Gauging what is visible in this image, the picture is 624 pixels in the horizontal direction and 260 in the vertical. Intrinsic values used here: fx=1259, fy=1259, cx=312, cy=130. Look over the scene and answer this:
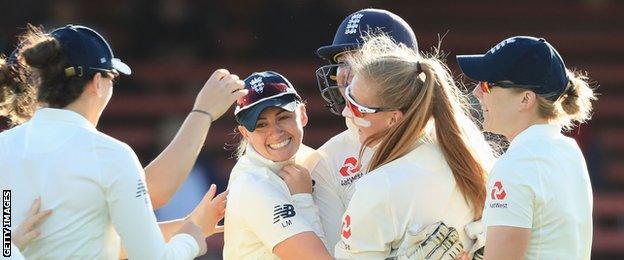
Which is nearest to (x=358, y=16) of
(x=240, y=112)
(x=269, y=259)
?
(x=240, y=112)

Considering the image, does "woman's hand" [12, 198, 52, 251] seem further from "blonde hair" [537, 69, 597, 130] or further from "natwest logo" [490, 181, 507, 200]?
"blonde hair" [537, 69, 597, 130]

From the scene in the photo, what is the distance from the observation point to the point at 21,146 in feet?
10.9

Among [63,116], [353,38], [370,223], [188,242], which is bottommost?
[188,242]

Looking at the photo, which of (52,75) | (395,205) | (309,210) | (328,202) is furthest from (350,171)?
(52,75)

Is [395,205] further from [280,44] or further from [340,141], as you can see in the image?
[280,44]

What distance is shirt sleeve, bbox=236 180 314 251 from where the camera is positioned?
3484mm

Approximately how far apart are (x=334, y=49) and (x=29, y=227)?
46.9 inches

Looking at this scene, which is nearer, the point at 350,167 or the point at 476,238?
the point at 476,238

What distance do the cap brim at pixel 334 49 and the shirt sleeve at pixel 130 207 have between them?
35.4 inches

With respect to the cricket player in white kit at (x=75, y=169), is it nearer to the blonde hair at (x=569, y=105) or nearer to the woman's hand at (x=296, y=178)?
the woman's hand at (x=296, y=178)

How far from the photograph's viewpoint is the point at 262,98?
367 cm

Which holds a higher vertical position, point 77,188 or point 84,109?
point 84,109

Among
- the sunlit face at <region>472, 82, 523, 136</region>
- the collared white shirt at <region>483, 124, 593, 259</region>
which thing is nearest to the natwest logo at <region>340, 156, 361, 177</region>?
the sunlit face at <region>472, 82, 523, 136</region>

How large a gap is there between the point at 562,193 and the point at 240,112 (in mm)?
1017
